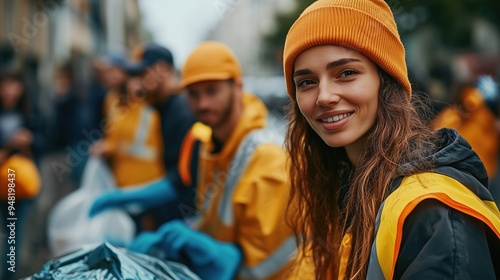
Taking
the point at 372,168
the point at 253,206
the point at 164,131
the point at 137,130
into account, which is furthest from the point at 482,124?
the point at 372,168

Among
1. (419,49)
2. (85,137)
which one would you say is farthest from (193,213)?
(419,49)

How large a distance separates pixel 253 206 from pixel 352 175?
108cm

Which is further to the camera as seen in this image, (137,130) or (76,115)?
(76,115)

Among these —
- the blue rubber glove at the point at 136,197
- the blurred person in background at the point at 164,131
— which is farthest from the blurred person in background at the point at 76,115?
the blue rubber glove at the point at 136,197

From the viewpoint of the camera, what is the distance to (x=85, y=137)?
8.12m

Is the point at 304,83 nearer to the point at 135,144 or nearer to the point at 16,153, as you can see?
the point at 135,144

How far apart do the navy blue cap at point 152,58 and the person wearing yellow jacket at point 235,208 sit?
60.7 inches

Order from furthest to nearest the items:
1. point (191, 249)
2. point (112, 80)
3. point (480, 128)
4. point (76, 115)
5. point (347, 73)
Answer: point (76, 115)
point (112, 80)
point (480, 128)
point (191, 249)
point (347, 73)

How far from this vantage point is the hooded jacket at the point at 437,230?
1.39 meters

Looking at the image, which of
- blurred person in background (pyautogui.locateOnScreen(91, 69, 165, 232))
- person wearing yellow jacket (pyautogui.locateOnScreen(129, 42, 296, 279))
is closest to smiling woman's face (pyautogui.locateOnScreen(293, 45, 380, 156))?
person wearing yellow jacket (pyautogui.locateOnScreen(129, 42, 296, 279))

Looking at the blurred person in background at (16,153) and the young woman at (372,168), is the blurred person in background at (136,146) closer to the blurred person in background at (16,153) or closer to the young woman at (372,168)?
the blurred person in background at (16,153)

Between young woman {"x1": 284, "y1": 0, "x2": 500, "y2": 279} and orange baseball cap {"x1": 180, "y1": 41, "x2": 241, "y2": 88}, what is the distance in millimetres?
1317

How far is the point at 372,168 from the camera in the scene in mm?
1655

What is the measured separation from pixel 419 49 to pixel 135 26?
2349cm
